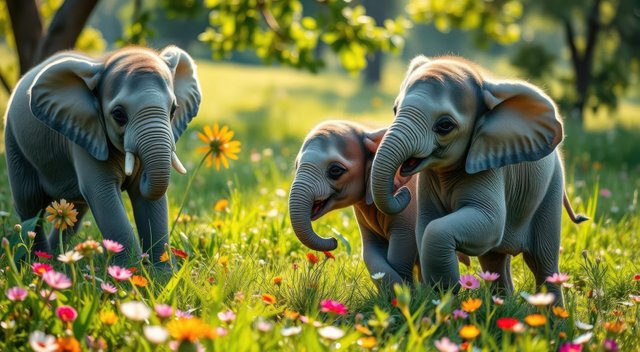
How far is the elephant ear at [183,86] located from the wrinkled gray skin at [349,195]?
0.74m

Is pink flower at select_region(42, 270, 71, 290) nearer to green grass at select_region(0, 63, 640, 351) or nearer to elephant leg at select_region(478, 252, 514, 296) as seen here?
green grass at select_region(0, 63, 640, 351)

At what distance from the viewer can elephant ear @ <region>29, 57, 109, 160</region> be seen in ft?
15.2

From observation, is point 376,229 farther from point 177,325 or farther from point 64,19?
point 64,19

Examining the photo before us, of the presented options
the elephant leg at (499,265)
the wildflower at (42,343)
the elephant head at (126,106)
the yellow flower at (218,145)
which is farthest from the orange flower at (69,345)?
the elephant leg at (499,265)

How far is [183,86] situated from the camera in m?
5.02

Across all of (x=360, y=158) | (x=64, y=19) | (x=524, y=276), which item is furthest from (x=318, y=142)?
(x=64, y=19)

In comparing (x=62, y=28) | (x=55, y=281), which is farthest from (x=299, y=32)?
(x=55, y=281)

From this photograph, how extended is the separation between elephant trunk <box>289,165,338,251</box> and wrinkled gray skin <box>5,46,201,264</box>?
2.06 feet

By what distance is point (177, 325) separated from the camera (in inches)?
114

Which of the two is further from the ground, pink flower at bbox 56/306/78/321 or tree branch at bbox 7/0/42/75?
pink flower at bbox 56/306/78/321

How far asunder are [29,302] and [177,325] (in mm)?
812

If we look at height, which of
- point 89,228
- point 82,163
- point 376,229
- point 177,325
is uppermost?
point 177,325

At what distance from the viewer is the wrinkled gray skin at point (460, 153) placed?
3.94 meters

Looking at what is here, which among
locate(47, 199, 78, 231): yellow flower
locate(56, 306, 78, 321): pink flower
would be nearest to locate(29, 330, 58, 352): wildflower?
locate(56, 306, 78, 321): pink flower
